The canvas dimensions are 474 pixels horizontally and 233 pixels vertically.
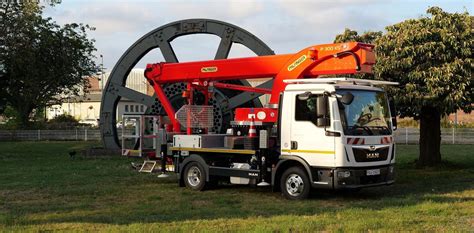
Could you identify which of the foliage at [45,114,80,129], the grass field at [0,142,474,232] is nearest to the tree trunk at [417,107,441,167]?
the grass field at [0,142,474,232]

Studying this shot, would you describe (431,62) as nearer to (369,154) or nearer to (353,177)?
(369,154)

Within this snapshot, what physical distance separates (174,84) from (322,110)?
9.22 m

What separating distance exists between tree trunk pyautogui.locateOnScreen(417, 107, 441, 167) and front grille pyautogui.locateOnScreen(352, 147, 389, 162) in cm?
648

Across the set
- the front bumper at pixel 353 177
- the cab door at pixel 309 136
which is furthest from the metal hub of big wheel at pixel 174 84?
the front bumper at pixel 353 177

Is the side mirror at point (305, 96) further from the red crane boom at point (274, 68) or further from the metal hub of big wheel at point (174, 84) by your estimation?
the metal hub of big wheel at point (174, 84)

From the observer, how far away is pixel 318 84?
37.4ft

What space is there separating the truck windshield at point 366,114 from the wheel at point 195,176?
377 centimetres

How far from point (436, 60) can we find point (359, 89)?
5.27 m

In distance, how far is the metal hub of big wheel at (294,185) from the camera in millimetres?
11533

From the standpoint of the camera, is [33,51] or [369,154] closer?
[369,154]

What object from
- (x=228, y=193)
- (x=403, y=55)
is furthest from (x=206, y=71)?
(x=403, y=55)

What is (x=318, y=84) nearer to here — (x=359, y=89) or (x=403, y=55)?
(x=359, y=89)

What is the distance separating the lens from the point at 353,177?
11.1 meters

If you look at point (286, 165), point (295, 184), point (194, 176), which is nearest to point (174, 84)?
point (194, 176)
